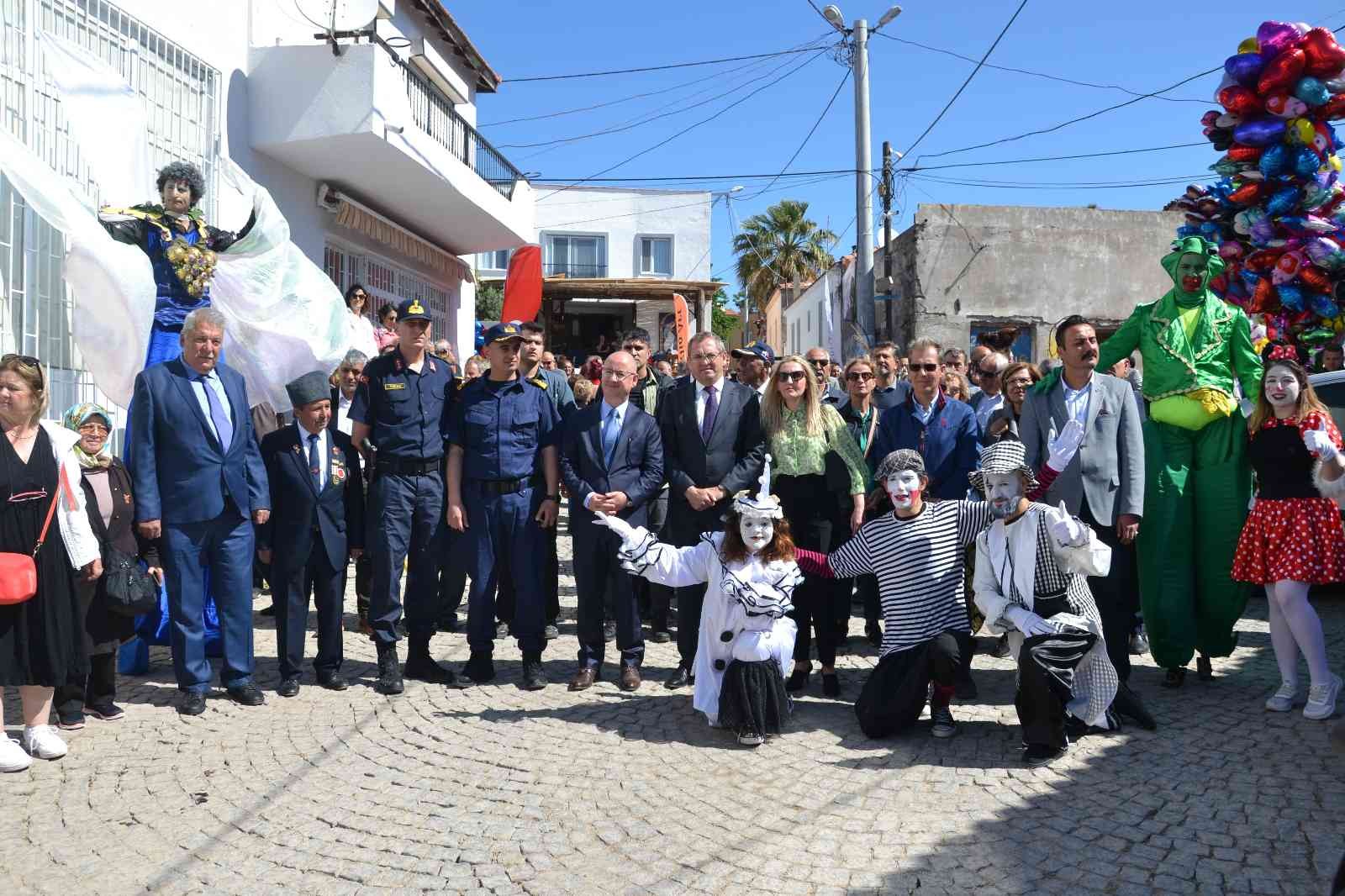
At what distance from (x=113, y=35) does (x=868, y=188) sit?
32.2 ft

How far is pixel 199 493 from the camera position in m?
5.48

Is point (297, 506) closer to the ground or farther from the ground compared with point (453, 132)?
closer to the ground

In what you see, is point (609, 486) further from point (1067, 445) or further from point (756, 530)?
point (1067, 445)

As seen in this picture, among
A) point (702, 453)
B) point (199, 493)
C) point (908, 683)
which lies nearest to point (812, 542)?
point (702, 453)

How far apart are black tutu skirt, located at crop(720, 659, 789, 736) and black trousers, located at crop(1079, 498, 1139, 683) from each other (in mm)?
1751

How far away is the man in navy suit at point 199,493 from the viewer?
5.46m


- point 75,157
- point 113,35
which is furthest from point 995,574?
point 113,35

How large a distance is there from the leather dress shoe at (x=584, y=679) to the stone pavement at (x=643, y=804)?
0.12 m

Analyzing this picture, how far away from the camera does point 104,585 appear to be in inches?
203

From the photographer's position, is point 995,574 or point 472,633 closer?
point 995,574

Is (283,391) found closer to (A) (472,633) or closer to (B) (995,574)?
(A) (472,633)

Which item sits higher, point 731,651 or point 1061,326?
point 1061,326

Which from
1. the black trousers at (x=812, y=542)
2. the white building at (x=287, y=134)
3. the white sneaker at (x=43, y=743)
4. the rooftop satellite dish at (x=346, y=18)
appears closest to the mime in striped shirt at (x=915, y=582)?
the black trousers at (x=812, y=542)

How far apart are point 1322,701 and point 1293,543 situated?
789 mm
